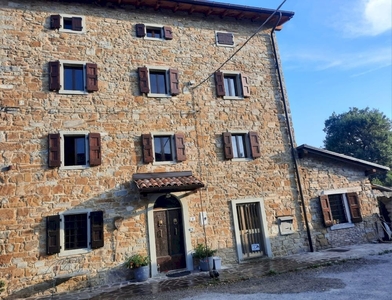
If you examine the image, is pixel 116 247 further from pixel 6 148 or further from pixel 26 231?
pixel 6 148

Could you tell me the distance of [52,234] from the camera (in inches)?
314

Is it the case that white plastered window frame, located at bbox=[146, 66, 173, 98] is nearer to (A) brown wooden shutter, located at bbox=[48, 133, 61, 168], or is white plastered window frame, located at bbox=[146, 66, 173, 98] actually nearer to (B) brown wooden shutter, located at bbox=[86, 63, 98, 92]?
(B) brown wooden shutter, located at bbox=[86, 63, 98, 92]

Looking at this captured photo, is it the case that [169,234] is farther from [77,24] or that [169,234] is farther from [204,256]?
[77,24]

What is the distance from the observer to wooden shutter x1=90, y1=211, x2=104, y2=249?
8262 mm

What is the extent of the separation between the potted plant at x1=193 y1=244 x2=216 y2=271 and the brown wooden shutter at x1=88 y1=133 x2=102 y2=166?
4305 mm

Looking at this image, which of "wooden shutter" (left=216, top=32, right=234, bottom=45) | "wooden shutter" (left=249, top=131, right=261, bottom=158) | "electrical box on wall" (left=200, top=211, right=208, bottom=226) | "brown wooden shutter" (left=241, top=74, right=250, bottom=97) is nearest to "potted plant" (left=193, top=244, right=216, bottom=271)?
"electrical box on wall" (left=200, top=211, right=208, bottom=226)

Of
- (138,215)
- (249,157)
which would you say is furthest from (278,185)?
(138,215)

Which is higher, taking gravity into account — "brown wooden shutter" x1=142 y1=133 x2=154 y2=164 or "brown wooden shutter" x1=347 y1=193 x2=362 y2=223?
"brown wooden shutter" x1=142 y1=133 x2=154 y2=164

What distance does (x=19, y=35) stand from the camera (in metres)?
9.27

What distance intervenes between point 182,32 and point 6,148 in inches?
300

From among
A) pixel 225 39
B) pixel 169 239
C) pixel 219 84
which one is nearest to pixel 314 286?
pixel 169 239

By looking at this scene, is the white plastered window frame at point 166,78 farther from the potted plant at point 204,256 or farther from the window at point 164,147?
the potted plant at point 204,256

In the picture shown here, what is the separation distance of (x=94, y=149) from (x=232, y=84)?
6.07 m

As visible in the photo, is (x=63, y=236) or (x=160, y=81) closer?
(x=63, y=236)
